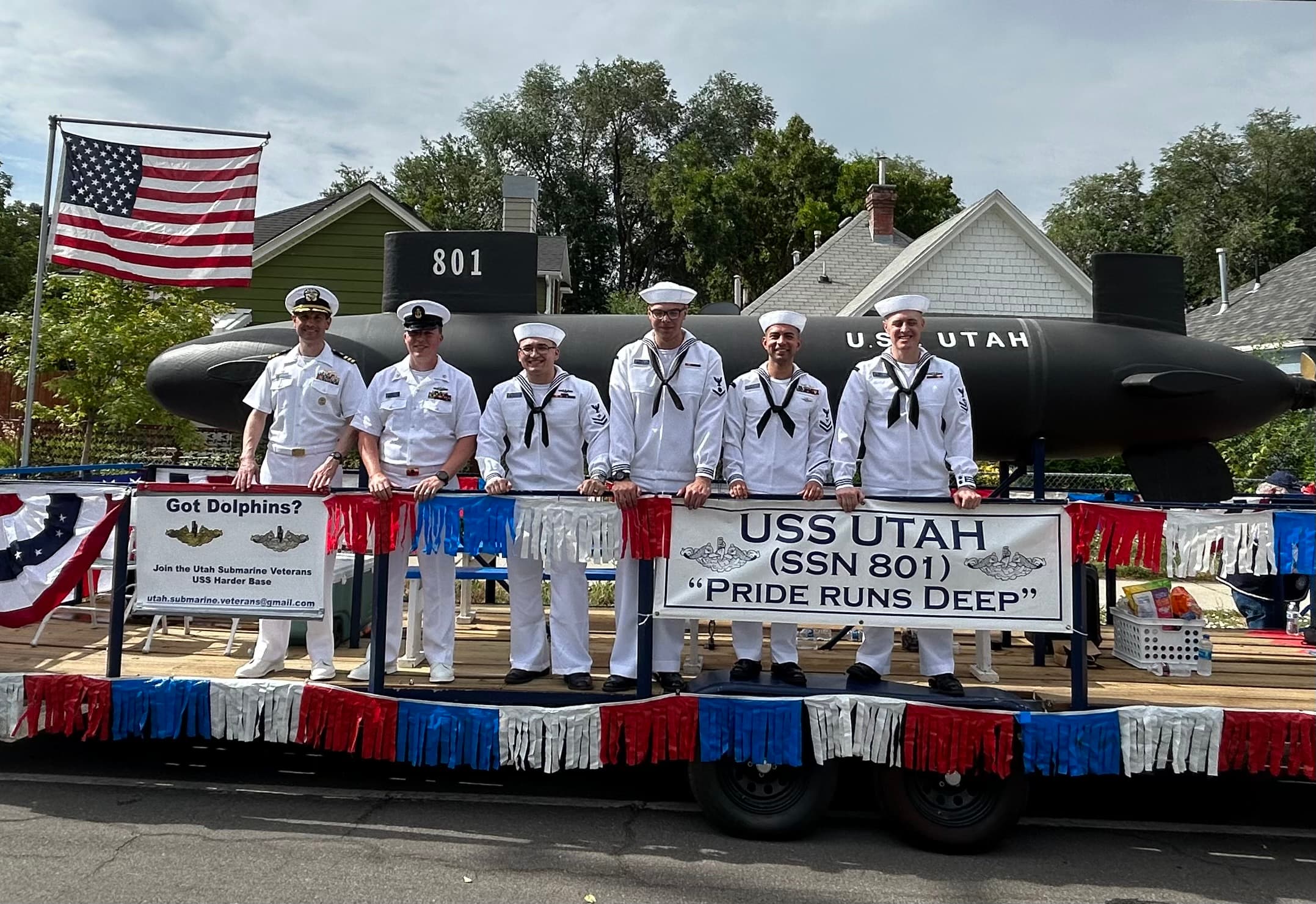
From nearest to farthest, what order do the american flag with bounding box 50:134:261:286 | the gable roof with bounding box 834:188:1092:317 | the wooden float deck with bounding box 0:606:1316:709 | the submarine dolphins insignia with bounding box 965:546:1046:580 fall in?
the submarine dolphins insignia with bounding box 965:546:1046:580 → the wooden float deck with bounding box 0:606:1316:709 → the american flag with bounding box 50:134:261:286 → the gable roof with bounding box 834:188:1092:317

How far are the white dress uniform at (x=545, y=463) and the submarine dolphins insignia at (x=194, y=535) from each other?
1.33m

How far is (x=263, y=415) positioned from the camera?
561 centimetres

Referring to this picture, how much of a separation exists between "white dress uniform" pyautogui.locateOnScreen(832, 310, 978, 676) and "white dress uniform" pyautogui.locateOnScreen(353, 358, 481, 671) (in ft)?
6.54

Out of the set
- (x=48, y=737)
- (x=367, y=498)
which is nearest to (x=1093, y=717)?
(x=367, y=498)

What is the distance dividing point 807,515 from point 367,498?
2074 mm

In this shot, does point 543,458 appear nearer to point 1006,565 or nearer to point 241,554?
point 241,554

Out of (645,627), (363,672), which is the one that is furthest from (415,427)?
(645,627)

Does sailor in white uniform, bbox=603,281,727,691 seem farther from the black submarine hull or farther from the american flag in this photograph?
the american flag

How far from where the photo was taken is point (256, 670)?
504 centimetres

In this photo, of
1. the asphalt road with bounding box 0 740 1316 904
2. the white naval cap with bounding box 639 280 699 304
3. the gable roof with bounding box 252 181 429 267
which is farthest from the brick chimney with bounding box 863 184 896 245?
the white naval cap with bounding box 639 280 699 304

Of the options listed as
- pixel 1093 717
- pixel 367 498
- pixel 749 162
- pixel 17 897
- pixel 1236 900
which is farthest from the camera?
pixel 749 162

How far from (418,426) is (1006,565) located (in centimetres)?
308

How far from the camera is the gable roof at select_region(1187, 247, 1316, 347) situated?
19.5 m

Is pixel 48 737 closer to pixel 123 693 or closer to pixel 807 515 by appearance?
pixel 123 693
